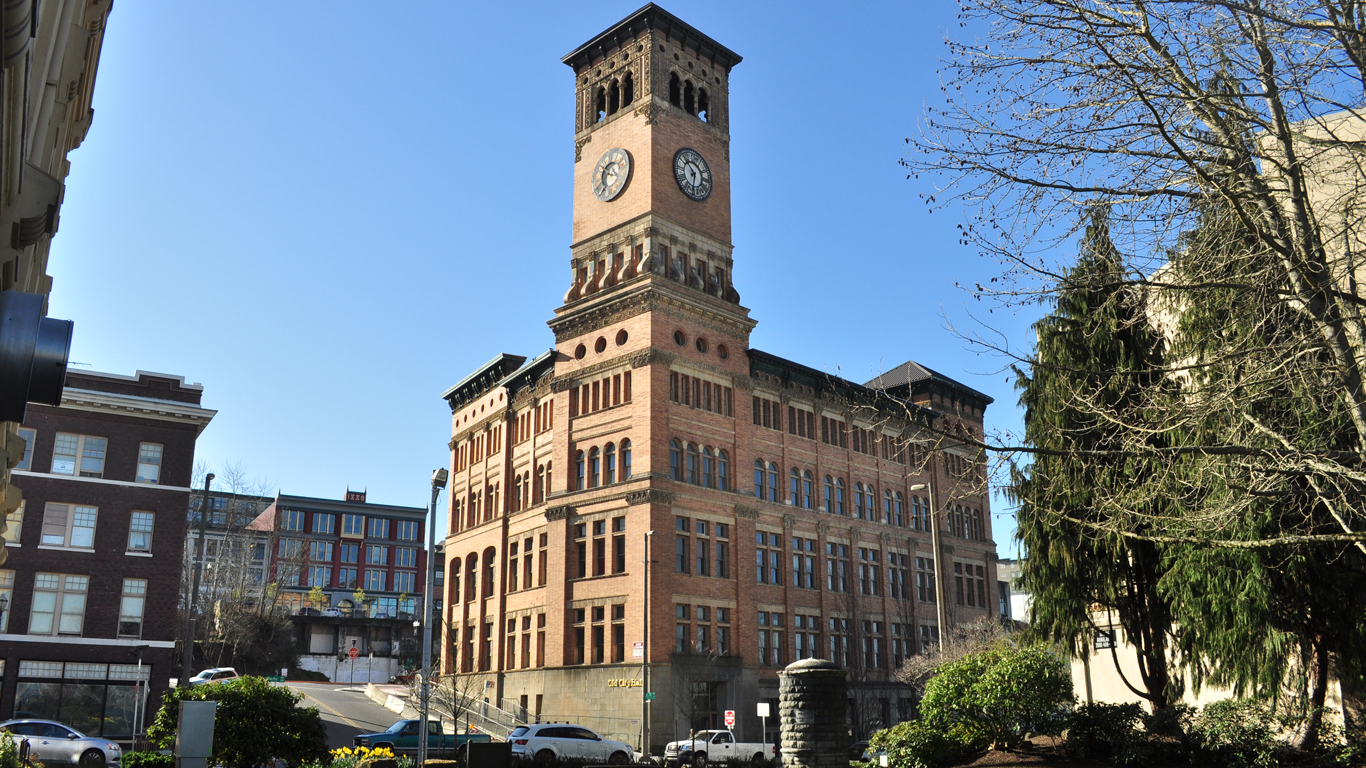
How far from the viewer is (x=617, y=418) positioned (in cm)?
5344

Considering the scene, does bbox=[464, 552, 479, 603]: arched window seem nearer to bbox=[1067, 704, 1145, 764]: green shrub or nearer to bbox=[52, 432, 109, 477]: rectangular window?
bbox=[52, 432, 109, 477]: rectangular window

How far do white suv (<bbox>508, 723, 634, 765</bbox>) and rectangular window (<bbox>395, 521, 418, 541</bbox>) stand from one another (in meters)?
78.6

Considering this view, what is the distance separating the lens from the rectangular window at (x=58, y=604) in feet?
138

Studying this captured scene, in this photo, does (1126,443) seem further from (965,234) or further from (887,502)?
(887,502)

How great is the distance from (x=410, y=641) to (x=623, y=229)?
202 feet

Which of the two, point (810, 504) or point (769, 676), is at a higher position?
point (810, 504)

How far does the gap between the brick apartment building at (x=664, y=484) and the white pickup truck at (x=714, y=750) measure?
6.05 meters

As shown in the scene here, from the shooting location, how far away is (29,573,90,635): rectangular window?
41969 mm

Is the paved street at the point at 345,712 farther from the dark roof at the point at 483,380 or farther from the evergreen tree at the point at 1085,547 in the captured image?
the evergreen tree at the point at 1085,547

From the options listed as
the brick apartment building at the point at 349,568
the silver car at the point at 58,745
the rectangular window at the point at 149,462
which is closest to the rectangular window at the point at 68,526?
the rectangular window at the point at 149,462

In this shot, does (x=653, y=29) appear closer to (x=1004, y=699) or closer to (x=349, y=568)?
(x=1004, y=699)

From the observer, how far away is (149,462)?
4481 cm

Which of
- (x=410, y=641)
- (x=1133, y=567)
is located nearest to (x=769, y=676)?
(x=1133, y=567)

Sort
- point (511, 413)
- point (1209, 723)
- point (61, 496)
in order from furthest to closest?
point (511, 413) < point (61, 496) < point (1209, 723)
